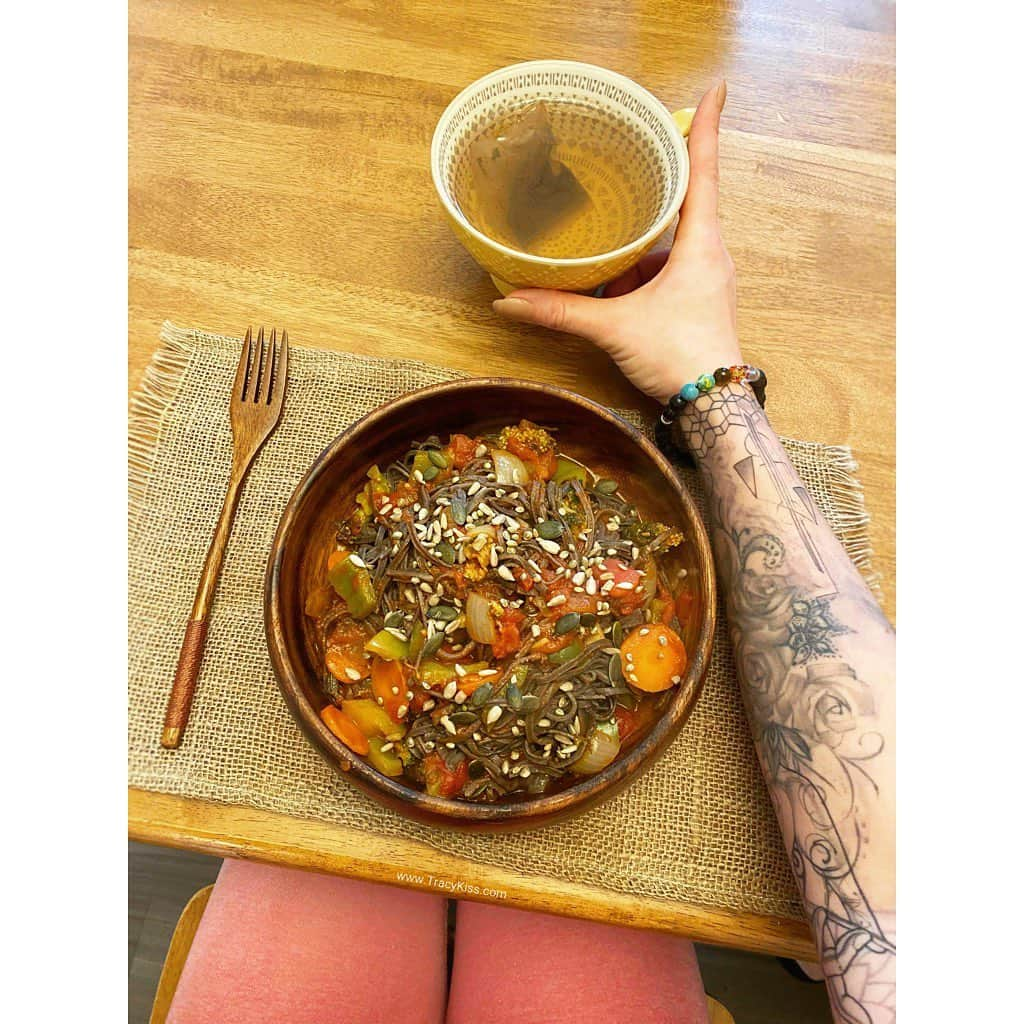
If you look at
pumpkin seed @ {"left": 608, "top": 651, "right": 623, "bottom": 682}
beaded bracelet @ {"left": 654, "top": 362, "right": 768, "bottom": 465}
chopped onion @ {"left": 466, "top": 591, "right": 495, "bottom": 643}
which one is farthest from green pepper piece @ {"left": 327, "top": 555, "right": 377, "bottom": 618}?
beaded bracelet @ {"left": 654, "top": 362, "right": 768, "bottom": 465}

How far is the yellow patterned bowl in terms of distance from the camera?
1.13 m

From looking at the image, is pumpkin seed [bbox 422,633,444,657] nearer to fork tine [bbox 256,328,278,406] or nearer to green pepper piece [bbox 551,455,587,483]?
green pepper piece [bbox 551,455,587,483]

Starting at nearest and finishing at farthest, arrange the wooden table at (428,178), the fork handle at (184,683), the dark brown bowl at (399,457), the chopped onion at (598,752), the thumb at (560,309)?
the dark brown bowl at (399,457), the chopped onion at (598,752), the fork handle at (184,683), the thumb at (560,309), the wooden table at (428,178)

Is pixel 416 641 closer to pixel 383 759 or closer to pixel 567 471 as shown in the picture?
pixel 383 759

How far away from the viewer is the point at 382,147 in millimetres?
1493

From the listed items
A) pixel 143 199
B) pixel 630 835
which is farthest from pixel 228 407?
pixel 630 835

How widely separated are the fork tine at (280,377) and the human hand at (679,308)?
40cm

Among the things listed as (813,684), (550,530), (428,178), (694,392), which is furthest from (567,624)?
(428,178)

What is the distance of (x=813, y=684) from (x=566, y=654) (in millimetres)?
353

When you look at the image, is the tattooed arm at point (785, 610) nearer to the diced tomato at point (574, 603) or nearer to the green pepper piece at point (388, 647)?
the diced tomato at point (574, 603)

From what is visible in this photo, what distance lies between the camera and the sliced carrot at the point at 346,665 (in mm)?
1050

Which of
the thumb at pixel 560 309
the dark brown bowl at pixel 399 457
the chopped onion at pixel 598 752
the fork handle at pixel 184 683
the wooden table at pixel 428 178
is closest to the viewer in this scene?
the dark brown bowl at pixel 399 457

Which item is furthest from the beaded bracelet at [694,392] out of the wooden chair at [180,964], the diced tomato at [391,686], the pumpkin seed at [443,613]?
the wooden chair at [180,964]

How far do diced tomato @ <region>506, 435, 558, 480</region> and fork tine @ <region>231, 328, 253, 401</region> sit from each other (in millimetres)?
505
